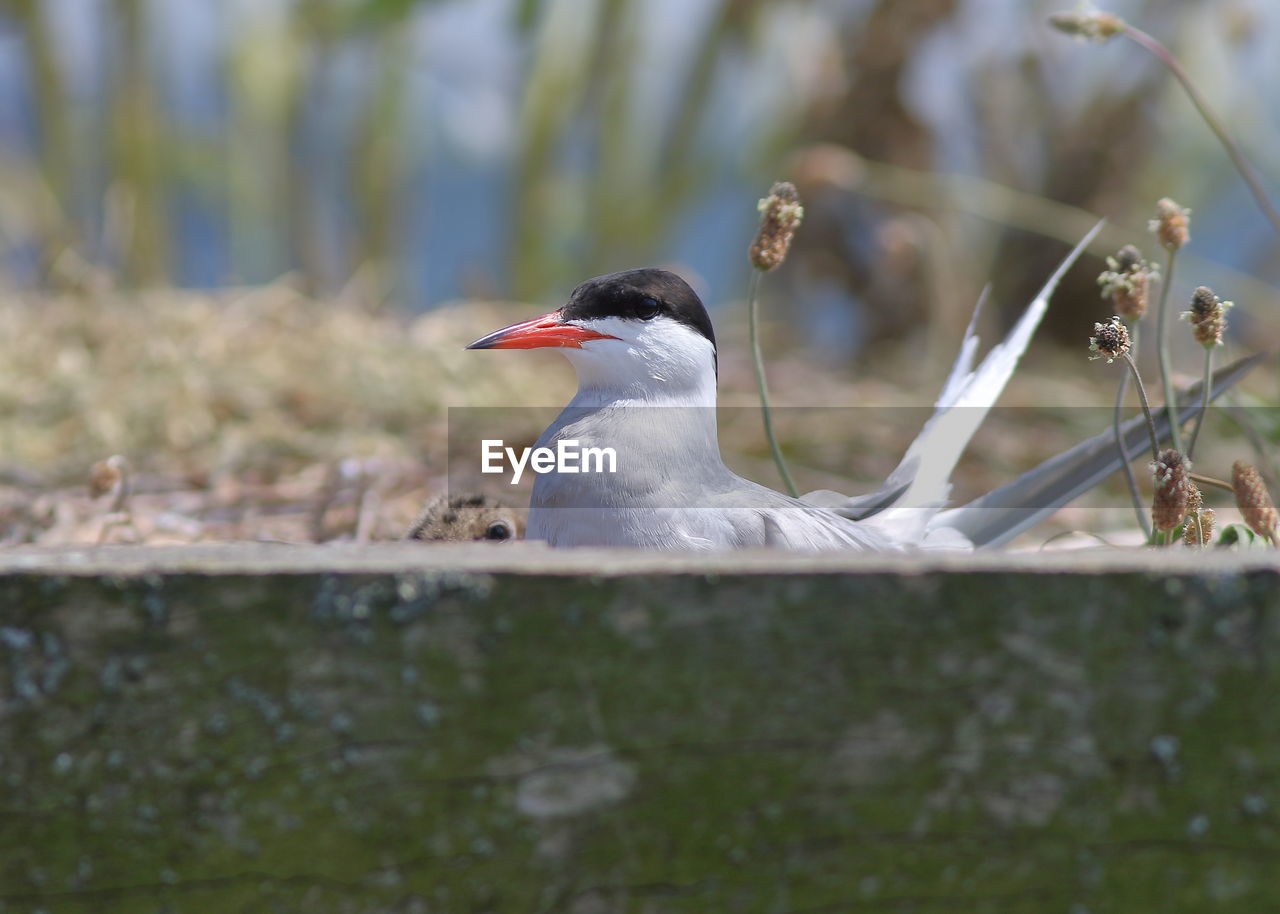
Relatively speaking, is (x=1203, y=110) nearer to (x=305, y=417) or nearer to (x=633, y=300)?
(x=633, y=300)

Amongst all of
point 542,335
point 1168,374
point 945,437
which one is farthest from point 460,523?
point 1168,374

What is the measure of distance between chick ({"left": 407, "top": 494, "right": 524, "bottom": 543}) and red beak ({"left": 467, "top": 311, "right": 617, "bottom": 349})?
11.3 inches

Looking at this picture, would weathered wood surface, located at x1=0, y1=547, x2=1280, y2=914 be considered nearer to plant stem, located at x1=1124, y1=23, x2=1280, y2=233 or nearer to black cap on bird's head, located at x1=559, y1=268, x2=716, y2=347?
black cap on bird's head, located at x1=559, y1=268, x2=716, y2=347

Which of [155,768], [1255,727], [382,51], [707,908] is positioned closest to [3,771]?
[155,768]

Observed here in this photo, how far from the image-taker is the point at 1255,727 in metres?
0.85

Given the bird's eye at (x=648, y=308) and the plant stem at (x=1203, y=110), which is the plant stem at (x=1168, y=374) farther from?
the bird's eye at (x=648, y=308)

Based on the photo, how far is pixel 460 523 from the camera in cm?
162

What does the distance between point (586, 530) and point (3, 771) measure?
593 millimetres

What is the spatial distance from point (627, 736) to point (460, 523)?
800mm

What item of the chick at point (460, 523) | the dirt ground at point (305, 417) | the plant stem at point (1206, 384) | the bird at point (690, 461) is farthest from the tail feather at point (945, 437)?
the dirt ground at point (305, 417)

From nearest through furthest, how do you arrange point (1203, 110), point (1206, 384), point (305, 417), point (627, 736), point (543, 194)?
point (627, 736), point (1206, 384), point (1203, 110), point (305, 417), point (543, 194)

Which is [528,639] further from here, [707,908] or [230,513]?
[230,513]

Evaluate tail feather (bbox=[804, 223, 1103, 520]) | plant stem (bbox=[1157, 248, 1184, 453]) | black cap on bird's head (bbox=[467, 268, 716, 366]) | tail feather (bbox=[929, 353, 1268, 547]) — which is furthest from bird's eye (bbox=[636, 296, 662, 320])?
plant stem (bbox=[1157, 248, 1184, 453])

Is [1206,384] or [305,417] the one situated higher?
[1206,384]
